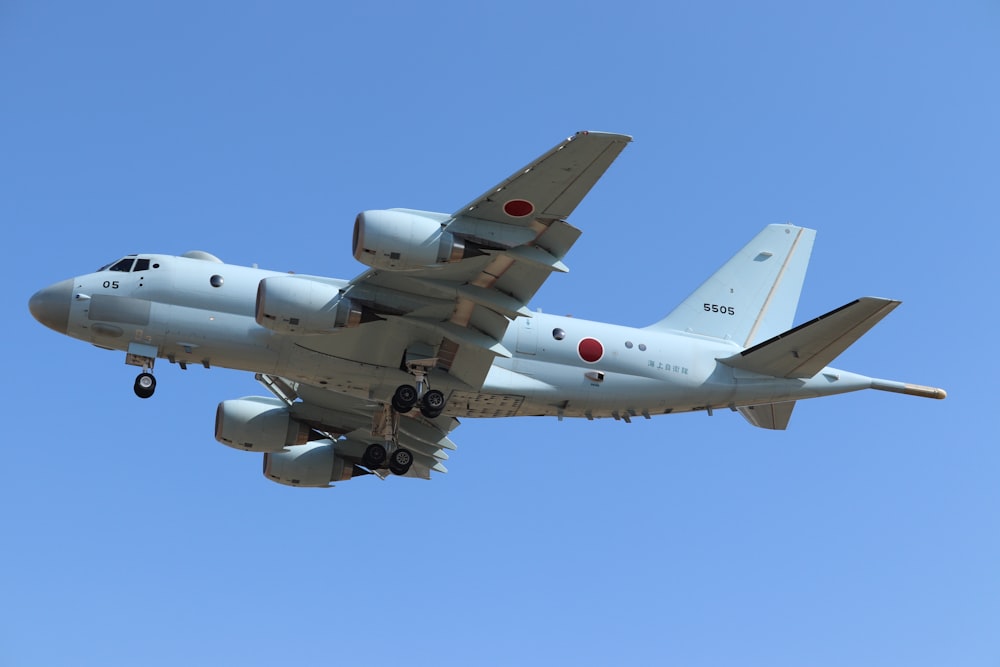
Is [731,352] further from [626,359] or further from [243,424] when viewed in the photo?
[243,424]

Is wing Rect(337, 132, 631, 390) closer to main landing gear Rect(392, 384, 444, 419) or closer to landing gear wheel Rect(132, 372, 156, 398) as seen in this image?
main landing gear Rect(392, 384, 444, 419)

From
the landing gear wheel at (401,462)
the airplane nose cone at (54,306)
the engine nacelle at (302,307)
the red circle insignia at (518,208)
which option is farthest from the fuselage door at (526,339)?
the airplane nose cone at (54,306)

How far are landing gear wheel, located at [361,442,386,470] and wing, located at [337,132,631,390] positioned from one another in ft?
10.6

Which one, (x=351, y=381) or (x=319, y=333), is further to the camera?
(x=351, y=381)

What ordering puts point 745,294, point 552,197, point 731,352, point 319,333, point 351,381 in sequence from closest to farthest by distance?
point 552,197
point 319,333
point 351,381
point 731,352
point 745,294

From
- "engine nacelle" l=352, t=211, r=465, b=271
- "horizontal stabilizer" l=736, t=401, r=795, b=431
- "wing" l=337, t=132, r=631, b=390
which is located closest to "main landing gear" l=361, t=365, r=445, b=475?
"wing" l=337, t=132, r=631, b=390

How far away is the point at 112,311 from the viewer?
32406 mm

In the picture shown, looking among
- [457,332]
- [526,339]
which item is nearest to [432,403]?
[457,332]

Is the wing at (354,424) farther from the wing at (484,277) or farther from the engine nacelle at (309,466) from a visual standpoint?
the wing at (484,277)

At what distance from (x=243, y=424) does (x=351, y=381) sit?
5.54 m

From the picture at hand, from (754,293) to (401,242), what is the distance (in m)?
13.4

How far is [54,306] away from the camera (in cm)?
3259

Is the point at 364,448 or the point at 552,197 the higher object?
the point at 552,197

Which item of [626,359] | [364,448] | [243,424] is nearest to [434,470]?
[364,448]
